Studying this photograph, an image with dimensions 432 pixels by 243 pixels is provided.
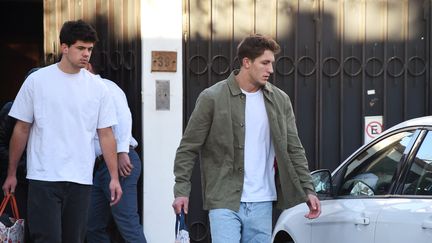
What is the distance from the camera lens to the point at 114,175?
515cm

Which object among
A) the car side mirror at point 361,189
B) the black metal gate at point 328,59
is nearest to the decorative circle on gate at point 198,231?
the black metal gate at point 328,59

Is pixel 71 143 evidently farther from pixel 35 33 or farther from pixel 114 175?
pixel 35 33

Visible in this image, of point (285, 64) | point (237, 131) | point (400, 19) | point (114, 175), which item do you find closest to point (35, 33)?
point (285, 64)

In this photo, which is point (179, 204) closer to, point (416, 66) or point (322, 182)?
point (322, 182)

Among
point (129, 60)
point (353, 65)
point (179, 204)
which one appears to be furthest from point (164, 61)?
point (179, 204)

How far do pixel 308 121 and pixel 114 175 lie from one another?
318 cm

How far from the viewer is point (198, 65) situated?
758 centimetres

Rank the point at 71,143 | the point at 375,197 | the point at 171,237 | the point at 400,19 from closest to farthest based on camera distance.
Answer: the point at 375,197, the point at 71,143, the point at 171,237, the point at 400,19

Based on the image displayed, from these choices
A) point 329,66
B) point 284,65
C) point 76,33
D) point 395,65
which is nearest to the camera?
point 76,33

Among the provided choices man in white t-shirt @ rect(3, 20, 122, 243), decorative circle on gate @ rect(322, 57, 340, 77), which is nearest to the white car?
man in white t-shirt @ rect(3, 20, 122, 243)

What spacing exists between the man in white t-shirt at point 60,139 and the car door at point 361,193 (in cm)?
156

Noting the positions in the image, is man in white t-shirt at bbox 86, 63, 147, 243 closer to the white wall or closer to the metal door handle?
the white wall

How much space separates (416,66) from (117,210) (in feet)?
12.0

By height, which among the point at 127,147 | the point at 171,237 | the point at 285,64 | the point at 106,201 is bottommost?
the point at 171,237
